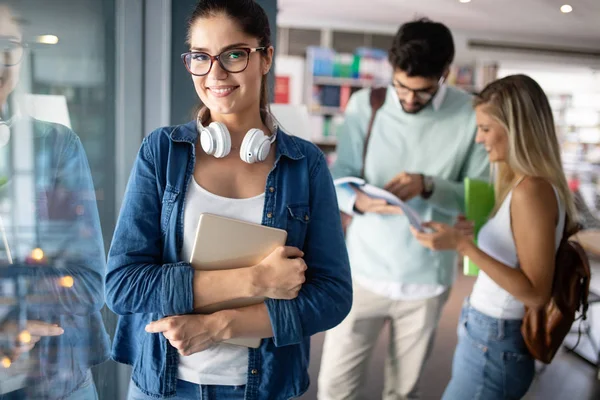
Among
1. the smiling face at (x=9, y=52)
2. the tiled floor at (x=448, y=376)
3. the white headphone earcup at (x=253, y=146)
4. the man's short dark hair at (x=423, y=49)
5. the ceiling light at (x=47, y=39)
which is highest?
the man's short dark hair at (x=423, y=49)

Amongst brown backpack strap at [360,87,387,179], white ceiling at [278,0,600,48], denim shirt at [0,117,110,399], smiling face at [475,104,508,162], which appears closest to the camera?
denim shirt at [0,117,110,399]

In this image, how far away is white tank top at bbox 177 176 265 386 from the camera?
0.99 metres

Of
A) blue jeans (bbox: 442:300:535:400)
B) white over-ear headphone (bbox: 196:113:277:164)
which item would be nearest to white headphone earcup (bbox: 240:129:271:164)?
white over-ear headphone (bbox: 196:113:277:164)

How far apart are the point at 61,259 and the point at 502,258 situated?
119cm

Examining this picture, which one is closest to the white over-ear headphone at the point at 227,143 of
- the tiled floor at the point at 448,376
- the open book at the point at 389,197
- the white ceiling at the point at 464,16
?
the open book at the point at 389,197

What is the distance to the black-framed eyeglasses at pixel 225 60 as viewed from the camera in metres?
0.99

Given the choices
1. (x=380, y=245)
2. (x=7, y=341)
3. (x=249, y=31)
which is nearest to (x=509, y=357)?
(x=380, y=245)

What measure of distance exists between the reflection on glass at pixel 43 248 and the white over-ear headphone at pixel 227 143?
28 centimetres

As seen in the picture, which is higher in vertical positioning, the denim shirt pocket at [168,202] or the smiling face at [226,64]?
the smiling face at [226,64]

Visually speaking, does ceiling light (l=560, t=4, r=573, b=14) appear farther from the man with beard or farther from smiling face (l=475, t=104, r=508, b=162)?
smiling face (l=475, t=104, r=508, b=162)

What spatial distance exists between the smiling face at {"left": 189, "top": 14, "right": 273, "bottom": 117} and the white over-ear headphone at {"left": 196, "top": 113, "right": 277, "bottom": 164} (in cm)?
4

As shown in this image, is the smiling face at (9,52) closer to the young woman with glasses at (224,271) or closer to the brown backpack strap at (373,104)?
the young woman with glasses at (224,271)

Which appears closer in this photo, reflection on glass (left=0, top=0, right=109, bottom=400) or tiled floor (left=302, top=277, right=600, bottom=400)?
reflection on glass (left=0, top=0, right=109, bottom=400)

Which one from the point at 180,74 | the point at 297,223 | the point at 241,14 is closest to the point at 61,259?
the point at 297,223
